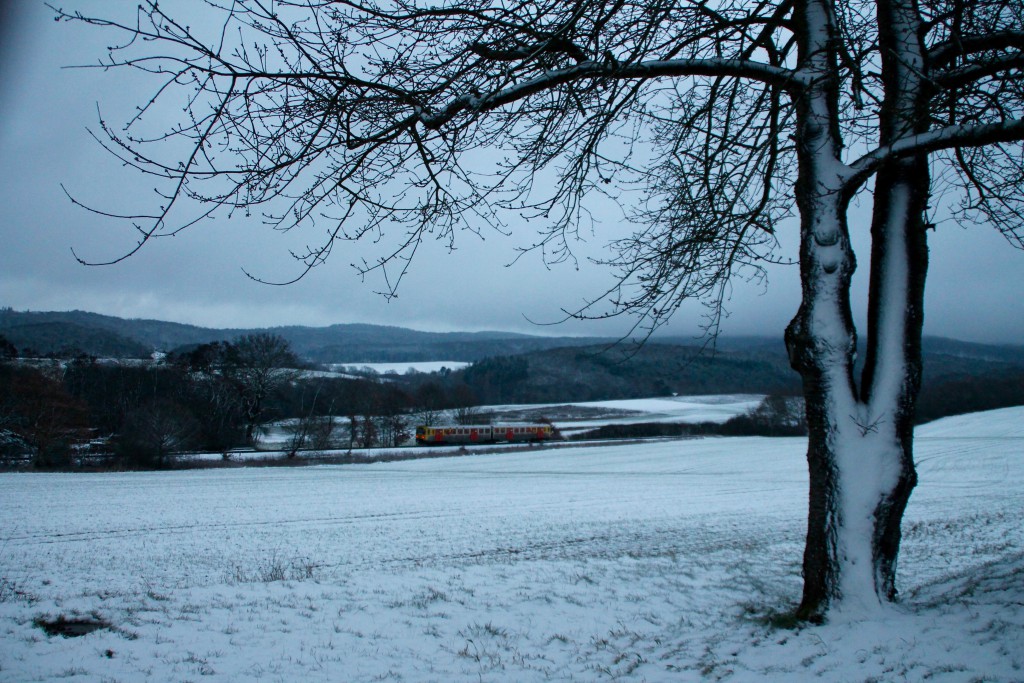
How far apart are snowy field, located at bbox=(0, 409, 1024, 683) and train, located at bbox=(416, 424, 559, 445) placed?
38710mm

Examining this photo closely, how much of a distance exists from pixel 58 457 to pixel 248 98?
43.3m

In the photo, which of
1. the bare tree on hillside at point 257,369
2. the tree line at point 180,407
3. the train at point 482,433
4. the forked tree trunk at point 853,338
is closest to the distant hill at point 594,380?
the tree line at point 180,407

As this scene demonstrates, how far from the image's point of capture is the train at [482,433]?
6219 centimetres

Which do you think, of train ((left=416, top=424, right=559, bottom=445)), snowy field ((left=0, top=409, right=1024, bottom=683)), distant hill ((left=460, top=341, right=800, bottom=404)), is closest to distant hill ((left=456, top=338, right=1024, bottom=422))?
distant hill ((left=460, top=341, right=800, bottom=404))

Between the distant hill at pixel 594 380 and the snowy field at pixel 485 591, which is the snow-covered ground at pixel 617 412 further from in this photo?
the snowy field at pixel 485 591

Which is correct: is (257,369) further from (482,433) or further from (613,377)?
(613,377)

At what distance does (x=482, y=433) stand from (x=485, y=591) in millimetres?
55359

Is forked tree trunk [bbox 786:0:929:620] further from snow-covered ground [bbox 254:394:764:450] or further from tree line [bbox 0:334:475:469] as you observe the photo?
snow-covered ground [bbox 254:394:764:450]

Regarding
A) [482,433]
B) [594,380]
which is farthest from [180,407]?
[594,380]

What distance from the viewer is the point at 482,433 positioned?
63688 millimetres

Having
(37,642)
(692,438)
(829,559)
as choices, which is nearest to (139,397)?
(692,438)

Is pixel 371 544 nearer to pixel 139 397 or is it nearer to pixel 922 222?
pixel 922 222

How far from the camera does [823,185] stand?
582 centimetres

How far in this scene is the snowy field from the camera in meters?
5.14
